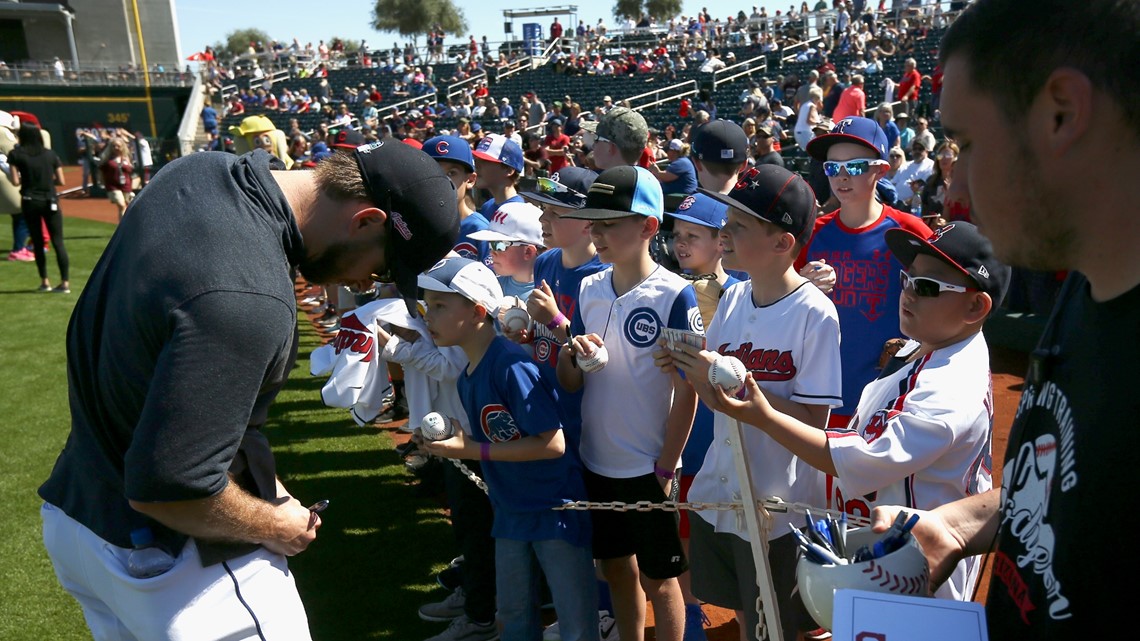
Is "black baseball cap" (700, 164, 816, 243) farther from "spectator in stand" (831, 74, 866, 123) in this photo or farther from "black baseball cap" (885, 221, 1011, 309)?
"spectator in stand" (831, 74, 866, 123)

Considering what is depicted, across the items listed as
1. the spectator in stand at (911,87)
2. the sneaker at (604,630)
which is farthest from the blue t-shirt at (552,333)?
the spectator in stand at (911,87)

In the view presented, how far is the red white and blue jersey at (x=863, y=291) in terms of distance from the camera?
3.88 metres

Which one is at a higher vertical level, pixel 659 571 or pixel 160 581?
pixel 160 581

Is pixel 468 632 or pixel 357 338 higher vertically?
pixel 357 338

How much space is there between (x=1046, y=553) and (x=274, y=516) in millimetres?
1711

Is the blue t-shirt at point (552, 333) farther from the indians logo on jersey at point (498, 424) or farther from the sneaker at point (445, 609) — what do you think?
the sneaker at point (445, 609)

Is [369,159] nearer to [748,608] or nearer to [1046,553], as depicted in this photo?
[1046,553]

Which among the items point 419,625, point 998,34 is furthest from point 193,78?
point 998,34

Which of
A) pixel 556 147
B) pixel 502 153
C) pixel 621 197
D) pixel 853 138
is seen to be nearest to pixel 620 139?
pixel 502 153

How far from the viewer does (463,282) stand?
3.45 metres

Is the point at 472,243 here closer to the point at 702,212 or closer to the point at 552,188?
the point at 552,188

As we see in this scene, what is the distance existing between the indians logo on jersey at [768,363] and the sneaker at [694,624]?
4.88 feet

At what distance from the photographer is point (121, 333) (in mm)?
1822

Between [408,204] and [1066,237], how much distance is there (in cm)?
145
